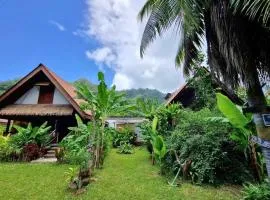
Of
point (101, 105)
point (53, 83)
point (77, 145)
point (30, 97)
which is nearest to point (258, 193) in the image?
point (101, 105)

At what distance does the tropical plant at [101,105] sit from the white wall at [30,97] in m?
5.08

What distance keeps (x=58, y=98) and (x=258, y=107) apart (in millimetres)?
11633

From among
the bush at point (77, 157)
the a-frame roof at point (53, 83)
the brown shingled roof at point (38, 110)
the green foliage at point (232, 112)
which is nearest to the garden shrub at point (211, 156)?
the green foliage at point (232, 112)

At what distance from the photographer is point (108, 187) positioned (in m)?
7.54

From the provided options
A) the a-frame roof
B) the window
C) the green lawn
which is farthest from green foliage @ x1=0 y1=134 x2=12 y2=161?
the window

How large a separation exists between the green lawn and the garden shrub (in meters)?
0.50

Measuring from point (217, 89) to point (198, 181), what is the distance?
638 cm

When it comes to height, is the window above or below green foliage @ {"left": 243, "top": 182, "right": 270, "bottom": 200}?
above

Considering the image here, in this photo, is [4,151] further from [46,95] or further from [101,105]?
[101,105]

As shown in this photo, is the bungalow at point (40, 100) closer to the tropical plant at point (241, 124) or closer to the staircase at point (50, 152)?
the staircase at point (50, 152)

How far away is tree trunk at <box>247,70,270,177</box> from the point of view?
5758 mm

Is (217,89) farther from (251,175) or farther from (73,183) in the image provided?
(73,183)

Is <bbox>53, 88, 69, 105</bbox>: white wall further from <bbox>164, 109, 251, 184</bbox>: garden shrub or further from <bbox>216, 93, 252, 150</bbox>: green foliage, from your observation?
<bbox>216, 93, 252, 150</bbox>: green foliage

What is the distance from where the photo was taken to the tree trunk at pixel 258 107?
5.76 m
